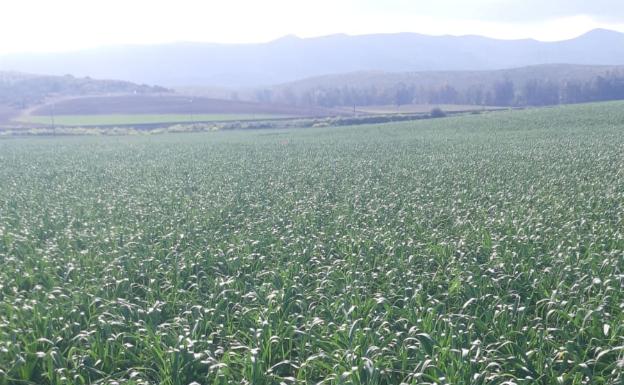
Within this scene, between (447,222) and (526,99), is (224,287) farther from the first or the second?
(526,99)

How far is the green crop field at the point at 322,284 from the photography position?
6.81m

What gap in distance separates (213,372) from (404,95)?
175 metres

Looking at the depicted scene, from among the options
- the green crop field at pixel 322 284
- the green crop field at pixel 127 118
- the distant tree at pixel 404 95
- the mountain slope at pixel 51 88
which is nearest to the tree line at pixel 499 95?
the distant tree at pixel 404 95

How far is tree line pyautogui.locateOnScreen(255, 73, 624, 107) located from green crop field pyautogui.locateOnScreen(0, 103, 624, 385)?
12357 cm

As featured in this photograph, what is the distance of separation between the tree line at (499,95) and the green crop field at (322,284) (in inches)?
4865

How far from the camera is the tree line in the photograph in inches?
5281

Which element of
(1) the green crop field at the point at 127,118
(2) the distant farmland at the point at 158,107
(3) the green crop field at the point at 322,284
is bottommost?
(3) the green crop field at the point at 322,284

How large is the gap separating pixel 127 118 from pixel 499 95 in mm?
86130

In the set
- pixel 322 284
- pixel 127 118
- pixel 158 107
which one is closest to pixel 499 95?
pixel 158 107

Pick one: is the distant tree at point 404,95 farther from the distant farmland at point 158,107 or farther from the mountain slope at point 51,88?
the mountain slope at point 51,88

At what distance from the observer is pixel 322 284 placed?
9758mm

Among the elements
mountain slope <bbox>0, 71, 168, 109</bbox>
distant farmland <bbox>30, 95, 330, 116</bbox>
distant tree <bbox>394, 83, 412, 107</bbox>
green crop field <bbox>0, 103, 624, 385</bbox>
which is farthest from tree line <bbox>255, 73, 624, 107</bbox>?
green crop field <bbox>0, 103, 624, 385</bbox>

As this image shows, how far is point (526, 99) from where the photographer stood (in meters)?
143

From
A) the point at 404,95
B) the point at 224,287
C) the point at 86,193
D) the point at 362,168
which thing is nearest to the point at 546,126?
the point at 362,168
